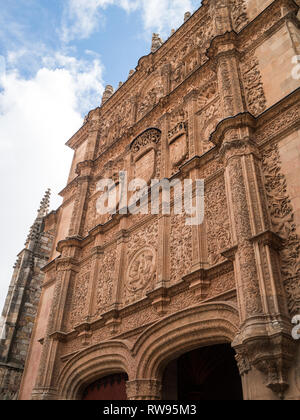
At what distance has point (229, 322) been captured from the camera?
5.76m

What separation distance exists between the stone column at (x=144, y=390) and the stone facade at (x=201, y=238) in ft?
0.07

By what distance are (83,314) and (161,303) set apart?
2.76m

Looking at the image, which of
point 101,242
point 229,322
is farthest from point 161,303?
point 101,242

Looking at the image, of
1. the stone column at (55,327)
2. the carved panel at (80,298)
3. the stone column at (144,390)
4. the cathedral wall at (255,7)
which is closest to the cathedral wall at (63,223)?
the stone column at (55,327)

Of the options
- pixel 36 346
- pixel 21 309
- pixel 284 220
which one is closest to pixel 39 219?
pixel 21 309

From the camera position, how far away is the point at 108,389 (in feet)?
26.3

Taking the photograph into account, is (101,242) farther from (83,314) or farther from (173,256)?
→ (173,256)

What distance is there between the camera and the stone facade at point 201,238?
535cm

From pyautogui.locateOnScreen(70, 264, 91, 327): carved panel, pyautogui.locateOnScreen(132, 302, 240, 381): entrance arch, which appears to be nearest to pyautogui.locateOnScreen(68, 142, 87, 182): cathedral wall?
pyautogui.locateOnScreen(70, 264, 91, 327): carved panel

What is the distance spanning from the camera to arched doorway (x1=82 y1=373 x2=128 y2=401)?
7746mm

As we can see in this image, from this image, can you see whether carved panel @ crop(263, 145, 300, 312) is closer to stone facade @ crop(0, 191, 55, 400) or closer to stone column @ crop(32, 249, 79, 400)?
stone column @ crop(32, 249, 79, 400)

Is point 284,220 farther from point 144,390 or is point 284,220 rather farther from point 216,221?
point 144,390

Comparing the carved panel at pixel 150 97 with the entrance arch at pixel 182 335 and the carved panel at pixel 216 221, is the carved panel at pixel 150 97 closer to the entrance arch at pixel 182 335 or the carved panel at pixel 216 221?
the carved panel at pixel 216 221

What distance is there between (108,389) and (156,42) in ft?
35.2
